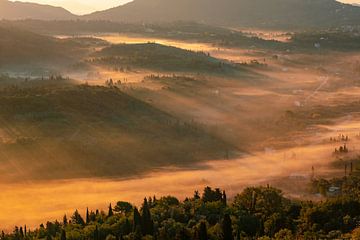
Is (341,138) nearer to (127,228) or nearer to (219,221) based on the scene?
(219,221)

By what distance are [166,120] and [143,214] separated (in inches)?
2448

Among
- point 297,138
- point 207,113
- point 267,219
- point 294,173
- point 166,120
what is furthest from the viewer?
point 207,113

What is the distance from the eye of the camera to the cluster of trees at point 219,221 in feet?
168

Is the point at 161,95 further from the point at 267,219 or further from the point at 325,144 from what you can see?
the point at 267,219

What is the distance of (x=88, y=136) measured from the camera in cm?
10100

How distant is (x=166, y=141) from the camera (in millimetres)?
101938

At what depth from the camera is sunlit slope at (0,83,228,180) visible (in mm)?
88375

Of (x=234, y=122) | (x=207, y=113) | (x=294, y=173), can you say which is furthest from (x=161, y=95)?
(x=294, y=173)

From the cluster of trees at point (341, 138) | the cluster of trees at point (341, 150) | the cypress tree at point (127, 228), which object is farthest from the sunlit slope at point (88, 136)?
the cypress tree at point (127, 228)

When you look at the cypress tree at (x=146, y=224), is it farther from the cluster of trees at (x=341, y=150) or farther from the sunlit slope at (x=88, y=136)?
the cluster of trees at (x=341, y=150)

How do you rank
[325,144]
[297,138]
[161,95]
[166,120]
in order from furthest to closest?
[161,95] → [166,120] → [297,138] → [325,144]

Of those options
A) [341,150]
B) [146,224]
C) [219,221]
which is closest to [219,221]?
[219,221]

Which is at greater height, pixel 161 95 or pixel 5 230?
pixel 161 95

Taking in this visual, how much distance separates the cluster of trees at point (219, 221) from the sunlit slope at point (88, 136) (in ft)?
83.2
